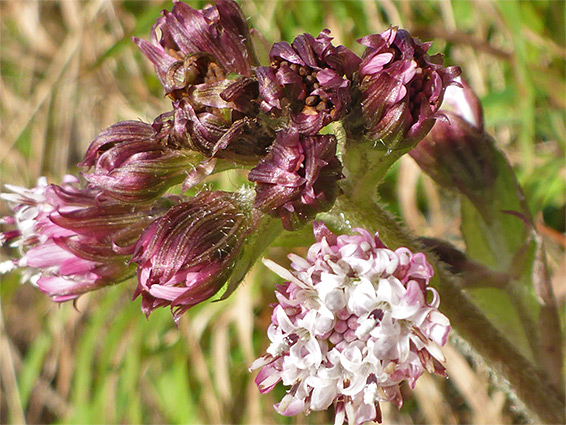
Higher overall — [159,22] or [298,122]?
[159,22]

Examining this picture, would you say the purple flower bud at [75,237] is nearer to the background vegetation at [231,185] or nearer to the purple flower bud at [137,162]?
the purple flower bud at [137,162]

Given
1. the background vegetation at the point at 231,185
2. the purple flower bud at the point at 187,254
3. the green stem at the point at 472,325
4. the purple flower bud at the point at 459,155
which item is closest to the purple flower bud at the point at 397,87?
the green stem at the point at 472,325

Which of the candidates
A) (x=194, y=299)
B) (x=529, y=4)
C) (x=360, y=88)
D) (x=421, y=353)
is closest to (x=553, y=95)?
(x=529, y=4)

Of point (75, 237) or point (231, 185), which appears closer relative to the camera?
point (75, 237)

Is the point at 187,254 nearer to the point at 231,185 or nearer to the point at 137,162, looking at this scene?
the point at 137,162

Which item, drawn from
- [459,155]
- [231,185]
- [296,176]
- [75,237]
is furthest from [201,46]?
[231,185]

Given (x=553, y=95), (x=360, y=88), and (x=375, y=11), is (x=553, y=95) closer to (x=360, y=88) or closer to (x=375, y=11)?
(x=375, y=11)
